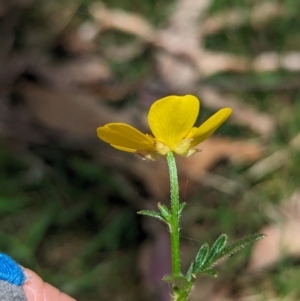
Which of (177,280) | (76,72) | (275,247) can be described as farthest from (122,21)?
(177,280)

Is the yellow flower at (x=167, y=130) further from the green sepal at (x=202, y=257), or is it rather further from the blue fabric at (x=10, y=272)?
the blue fabric at (x=10, y=272)

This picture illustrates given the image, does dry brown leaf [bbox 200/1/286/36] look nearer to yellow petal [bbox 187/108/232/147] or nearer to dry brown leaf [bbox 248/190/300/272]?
dry brown leaf [bbox 248/190/300/272]

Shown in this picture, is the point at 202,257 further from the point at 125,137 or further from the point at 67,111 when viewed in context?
the point at 67,111

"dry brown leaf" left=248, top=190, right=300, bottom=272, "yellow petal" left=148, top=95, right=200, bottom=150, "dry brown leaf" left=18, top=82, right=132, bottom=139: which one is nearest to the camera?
"yellow petal" left=148, top=95, right=200, bottom=150

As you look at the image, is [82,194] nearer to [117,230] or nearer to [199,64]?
[117,230]

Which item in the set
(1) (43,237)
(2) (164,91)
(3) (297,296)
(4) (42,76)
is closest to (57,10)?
(4) (42,76)

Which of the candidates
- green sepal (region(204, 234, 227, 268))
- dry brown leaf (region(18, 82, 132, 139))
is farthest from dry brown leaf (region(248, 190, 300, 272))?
green sepal (region(204, 234, 227, 268))

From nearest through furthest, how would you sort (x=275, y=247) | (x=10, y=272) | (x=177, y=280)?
(x=177, y=280) → (x=10, y=272) → (x=275, y=247)
